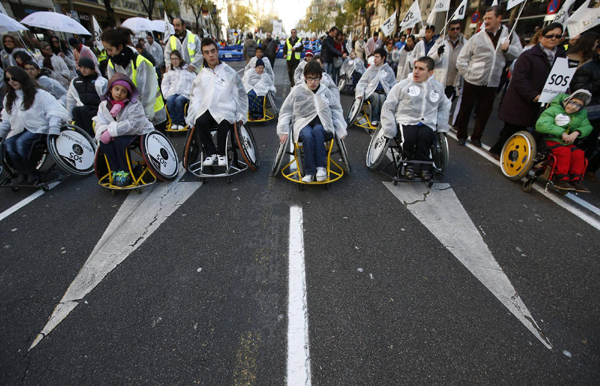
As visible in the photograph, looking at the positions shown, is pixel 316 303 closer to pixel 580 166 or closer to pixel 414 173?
pixel 414 173

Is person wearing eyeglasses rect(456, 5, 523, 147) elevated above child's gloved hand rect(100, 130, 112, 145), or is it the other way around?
person wearing eyeglasses rect(456, 5, 523, 147)

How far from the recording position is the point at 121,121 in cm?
377

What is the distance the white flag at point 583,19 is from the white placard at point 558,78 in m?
1.31

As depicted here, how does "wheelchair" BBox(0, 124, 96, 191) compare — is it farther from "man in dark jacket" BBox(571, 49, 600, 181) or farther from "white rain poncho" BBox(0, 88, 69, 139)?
"man in dark jacket" BBox(571, 49, 600, 181)

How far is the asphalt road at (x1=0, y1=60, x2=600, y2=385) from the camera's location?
1821mm

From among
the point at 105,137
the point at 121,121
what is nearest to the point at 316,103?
the point at 121,121

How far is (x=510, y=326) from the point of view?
2.07 meters

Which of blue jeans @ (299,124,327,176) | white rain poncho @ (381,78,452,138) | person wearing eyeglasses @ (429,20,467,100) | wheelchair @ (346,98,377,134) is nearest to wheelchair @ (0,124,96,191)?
blue jeans @ (299,124,327,176)

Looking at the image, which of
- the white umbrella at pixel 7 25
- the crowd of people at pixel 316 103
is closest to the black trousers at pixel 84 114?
the crowd of people at pixel 316 103

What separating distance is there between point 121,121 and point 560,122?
5.79 metres

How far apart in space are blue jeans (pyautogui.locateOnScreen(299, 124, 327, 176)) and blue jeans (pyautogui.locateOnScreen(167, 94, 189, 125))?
4176 millimetres

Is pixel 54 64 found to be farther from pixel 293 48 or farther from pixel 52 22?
pixel 293 48

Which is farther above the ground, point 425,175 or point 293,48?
point 293,48

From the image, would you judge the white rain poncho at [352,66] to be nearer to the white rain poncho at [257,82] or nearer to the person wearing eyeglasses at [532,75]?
the white rain poncho at [257,82]
